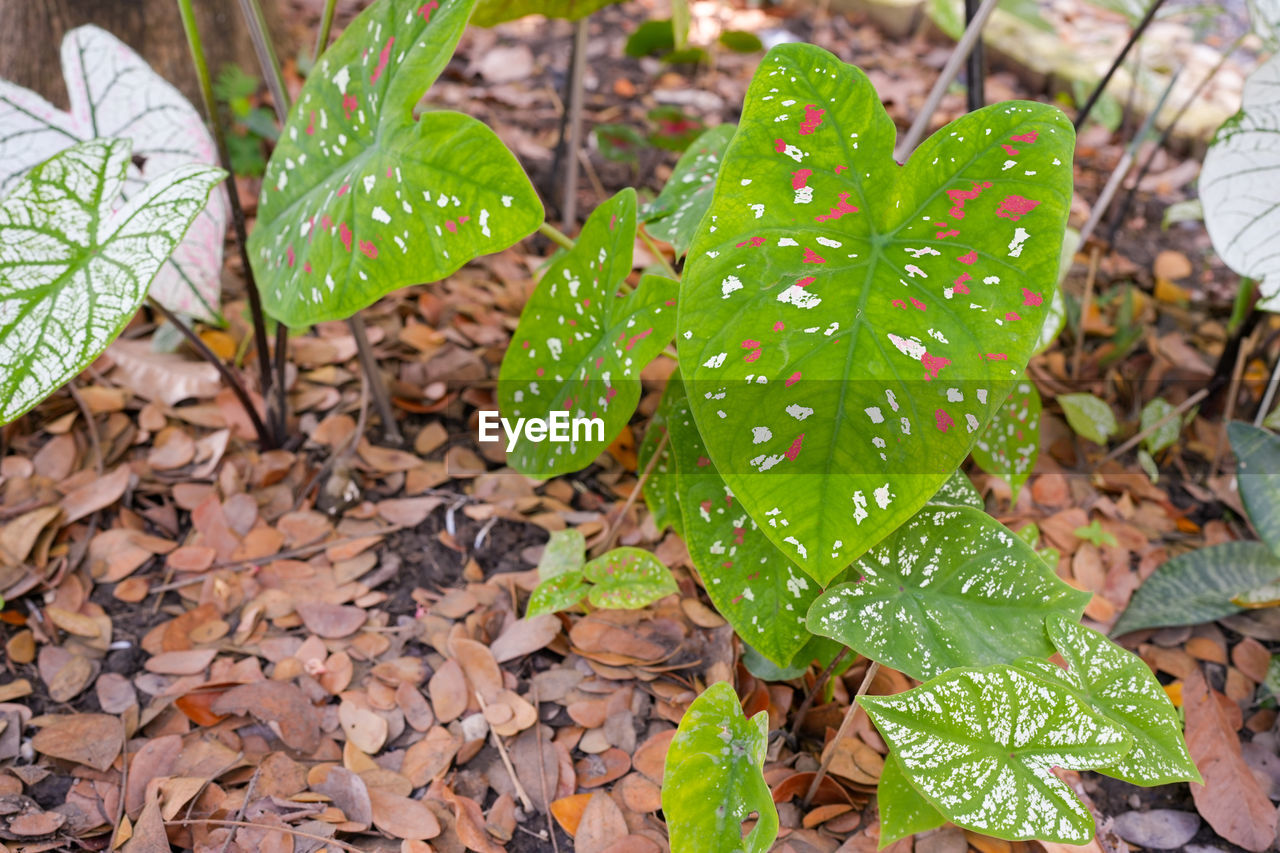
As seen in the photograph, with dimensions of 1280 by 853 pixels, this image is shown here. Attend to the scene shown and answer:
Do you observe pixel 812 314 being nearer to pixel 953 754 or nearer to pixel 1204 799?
pixel 953 754

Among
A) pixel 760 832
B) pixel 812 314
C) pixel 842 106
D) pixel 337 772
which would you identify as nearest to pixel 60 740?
pixel 337 772

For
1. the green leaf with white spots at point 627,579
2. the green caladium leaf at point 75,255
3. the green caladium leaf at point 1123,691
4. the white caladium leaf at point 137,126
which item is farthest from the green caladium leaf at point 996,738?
the white caladium leaf at point 137,126

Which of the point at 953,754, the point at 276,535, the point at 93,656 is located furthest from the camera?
the point at 276,535

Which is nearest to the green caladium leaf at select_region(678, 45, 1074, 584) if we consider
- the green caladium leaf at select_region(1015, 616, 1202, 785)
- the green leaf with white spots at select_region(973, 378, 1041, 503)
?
the green caladium leaf at select_region(1015, 616, 1202, 785)

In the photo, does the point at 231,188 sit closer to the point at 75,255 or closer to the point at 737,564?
the point at 75,255

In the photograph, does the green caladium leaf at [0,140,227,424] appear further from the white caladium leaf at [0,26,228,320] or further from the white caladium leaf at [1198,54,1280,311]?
the white caladium leaf at [1198,54,1280,311]

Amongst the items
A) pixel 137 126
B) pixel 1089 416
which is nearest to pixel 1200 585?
pixel 1089 416

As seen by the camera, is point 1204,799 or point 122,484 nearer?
point 1204,799
